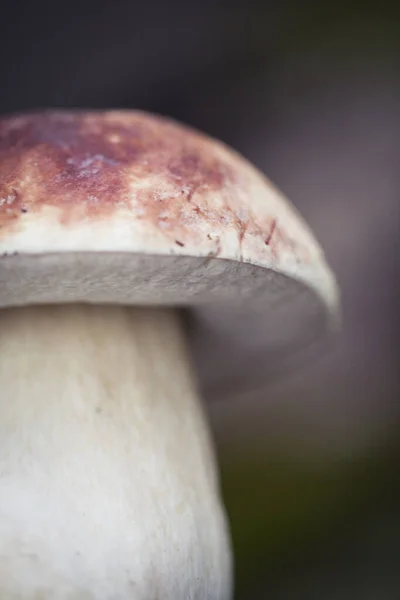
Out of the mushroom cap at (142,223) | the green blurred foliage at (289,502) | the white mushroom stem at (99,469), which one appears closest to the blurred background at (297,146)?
the green blurred foliage at (289,502)

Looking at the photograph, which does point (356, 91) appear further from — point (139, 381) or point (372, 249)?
point (139, 381)

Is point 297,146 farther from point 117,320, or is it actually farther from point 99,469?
point 99,469

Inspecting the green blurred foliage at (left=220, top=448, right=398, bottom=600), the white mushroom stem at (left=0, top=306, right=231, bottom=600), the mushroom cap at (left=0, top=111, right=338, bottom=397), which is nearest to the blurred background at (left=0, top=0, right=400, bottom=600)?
the green blurred foliage at (left=220, top=448, right=398, bottom=600)

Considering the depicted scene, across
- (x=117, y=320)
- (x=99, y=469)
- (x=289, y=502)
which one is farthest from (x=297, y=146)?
(x=99, y=469)

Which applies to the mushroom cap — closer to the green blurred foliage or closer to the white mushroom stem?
the white mushroom stem

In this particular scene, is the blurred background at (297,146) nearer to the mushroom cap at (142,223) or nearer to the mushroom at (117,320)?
the mushroom at (117,320)

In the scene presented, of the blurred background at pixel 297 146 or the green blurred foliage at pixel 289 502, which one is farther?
the blurred background at pixel 297 146
